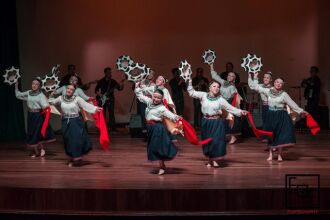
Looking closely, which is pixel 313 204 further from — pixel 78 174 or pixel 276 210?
pixel 78 174

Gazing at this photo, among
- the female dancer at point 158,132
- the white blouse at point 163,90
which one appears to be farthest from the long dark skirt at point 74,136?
the white blouse at point 163,90

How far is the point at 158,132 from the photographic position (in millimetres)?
7641

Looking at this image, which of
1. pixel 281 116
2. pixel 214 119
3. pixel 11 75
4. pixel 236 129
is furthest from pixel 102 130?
pixel 236 129

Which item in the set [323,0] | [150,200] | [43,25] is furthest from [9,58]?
[323,0]

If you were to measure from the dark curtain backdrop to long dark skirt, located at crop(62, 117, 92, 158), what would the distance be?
3.28 meters

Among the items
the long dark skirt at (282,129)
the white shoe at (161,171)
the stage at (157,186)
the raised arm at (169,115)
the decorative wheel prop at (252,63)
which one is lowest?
the stage at (157,186)

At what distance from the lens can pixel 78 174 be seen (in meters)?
7.93

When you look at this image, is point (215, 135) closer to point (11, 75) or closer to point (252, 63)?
point (252, 63)

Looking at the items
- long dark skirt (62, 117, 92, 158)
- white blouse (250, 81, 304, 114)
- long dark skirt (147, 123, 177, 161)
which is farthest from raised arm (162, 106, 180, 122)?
white blouse (250, 81, 304, 114)

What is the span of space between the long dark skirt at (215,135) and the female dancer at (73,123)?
4.83 feet

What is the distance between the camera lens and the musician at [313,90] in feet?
38.6

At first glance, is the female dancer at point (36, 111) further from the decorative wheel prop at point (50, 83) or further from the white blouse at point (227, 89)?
the white blouse at point (227, 89)

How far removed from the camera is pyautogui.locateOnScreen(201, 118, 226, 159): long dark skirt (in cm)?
799

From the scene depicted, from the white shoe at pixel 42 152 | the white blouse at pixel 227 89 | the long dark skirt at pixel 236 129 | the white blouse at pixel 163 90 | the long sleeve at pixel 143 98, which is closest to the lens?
the long sleeve at pixel 143 98
